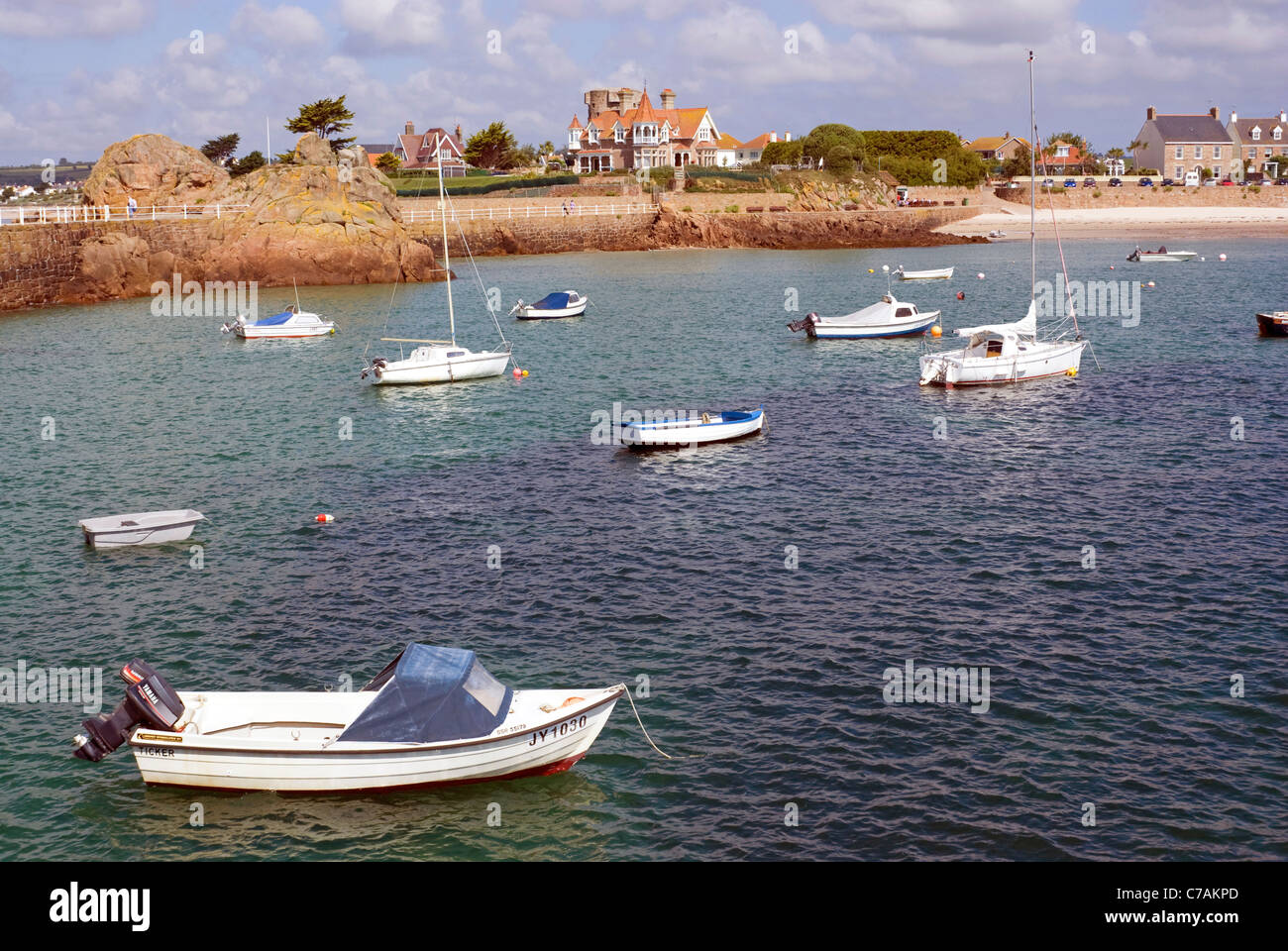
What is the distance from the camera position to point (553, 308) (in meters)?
82.6

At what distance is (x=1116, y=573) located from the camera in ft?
99.7

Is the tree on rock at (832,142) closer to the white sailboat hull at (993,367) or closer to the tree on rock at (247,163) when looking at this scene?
the tree on rock at (247,163)

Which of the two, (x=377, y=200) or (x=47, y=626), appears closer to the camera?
(x=47, y=626)

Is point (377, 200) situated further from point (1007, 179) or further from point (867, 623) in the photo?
point (1007, 179)

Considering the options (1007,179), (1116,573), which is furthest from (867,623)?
(1007,179)

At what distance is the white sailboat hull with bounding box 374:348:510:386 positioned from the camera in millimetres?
57406

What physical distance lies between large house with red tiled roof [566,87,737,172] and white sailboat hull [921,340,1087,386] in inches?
4738

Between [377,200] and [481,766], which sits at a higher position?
[377,200]

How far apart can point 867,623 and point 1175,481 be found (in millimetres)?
16807

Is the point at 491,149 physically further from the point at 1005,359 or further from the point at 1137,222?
the point at 1005,359

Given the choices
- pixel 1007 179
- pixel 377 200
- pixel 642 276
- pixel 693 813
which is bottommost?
pixel 693 813

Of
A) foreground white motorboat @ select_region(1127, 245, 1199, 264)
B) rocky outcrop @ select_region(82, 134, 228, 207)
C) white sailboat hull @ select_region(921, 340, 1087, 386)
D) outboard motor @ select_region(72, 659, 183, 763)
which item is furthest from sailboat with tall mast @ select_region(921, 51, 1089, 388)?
rocky outcrop @ select_region(82, 134, 228, 207)

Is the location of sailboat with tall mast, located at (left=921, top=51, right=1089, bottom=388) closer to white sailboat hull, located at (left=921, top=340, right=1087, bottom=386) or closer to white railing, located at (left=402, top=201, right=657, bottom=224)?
white sailboat hull, located at (left=921, top=340, right=1087, bottom=386)

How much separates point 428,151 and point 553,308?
108 m
